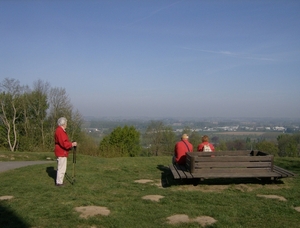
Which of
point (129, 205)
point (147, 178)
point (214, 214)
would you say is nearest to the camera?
point (214, 214)

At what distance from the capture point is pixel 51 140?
37281 millimetres

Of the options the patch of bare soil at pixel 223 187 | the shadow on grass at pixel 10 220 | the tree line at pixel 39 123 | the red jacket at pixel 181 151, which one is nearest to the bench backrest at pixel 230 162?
the patch of bare soil at pixel 223 187

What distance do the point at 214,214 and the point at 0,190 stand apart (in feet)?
17.9

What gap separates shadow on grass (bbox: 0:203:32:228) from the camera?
521cm

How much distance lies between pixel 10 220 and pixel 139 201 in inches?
99.2

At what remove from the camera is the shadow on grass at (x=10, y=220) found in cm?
521

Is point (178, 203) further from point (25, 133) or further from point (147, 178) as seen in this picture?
point (25, 133)

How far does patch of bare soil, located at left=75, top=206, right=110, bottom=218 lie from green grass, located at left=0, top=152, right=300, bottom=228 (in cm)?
12

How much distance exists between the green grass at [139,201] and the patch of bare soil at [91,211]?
0.40 ft

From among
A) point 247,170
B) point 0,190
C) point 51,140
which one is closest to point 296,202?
point 247,170

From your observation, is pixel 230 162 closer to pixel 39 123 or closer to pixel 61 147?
pixel 61 147

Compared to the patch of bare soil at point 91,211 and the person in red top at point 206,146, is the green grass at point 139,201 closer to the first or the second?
the patch of bare soil at point 91,211

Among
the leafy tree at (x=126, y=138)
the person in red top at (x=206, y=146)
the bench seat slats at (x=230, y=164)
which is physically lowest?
the leafy tree at (x=126, y=138)

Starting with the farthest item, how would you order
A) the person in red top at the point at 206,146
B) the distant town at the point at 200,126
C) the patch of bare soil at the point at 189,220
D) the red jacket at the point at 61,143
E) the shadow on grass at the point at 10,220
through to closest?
the distant town at the point at 200,126
the person in red top at the point at 206,146
the red jacket at the point at 61,143
the patch of bare soil at the point at 189,220
the shadow on grass at the point at 10,220
